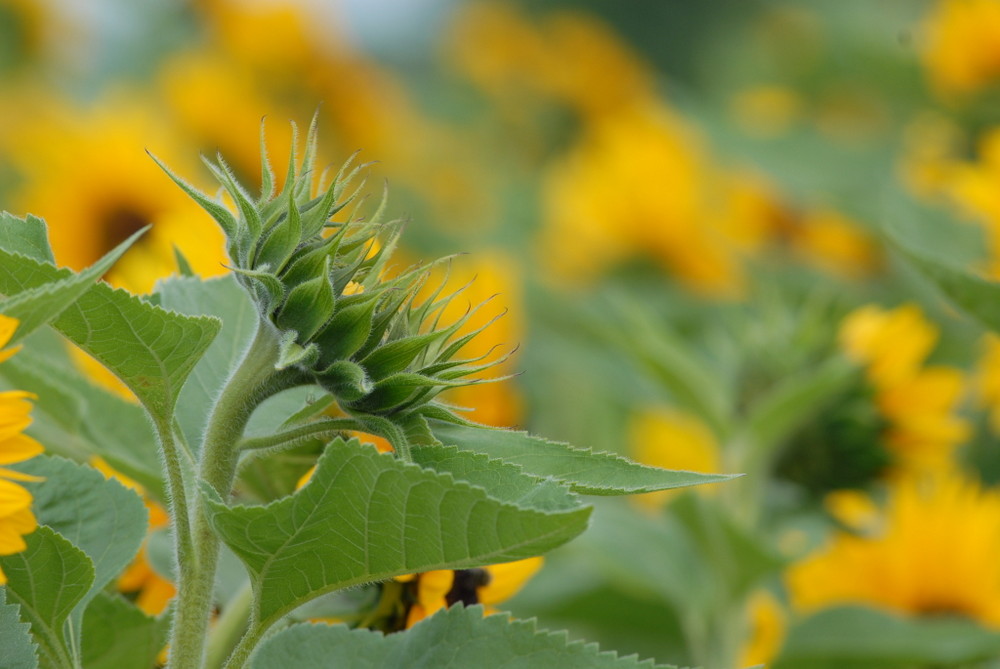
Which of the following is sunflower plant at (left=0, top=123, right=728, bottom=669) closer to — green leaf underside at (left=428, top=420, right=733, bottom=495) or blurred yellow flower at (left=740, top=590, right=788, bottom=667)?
green leaf underside at (left=428, top=420, right=733, bottom=495)

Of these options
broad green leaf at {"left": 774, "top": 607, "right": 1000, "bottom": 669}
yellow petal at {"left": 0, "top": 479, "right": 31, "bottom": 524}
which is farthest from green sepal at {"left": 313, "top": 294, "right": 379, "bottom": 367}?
broad green leaf at {"left": 774, "top": 607, "right": 1000, "bottom": 669}

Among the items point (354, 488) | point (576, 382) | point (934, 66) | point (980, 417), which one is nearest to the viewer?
point (354, 488)

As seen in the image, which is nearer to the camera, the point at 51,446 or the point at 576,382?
the point at 51,446

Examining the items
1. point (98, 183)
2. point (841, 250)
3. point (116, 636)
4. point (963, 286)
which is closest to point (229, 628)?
point (116, 636)

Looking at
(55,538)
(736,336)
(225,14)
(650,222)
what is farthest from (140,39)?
(55,538)

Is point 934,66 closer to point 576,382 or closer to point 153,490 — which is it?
point 576,382

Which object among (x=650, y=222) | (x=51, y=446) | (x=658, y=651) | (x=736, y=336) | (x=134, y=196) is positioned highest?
(x=650, y=222)
